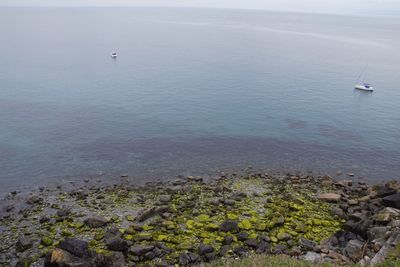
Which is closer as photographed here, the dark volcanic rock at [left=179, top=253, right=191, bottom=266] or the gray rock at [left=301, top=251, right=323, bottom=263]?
the dark volcanic rock at [left=179, top=253, right=191, bottom=266]

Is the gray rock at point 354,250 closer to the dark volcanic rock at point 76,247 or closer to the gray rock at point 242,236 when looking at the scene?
the gray rock at point 242,236

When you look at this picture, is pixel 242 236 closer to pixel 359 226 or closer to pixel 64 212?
pixel 359 226

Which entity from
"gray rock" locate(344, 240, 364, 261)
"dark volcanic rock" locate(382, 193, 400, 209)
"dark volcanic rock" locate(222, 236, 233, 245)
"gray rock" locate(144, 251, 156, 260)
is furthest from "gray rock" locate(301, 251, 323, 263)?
"dark volcanic rock" locate(382, 193, 400, 209)

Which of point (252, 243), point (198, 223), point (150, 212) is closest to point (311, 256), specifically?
point (252, 243)

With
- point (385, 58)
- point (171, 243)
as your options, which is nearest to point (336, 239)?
point (171, 243)

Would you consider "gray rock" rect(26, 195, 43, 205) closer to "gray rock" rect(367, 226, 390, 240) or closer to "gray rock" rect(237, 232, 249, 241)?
"gray rock" rect(237, 232, 249, 241)
